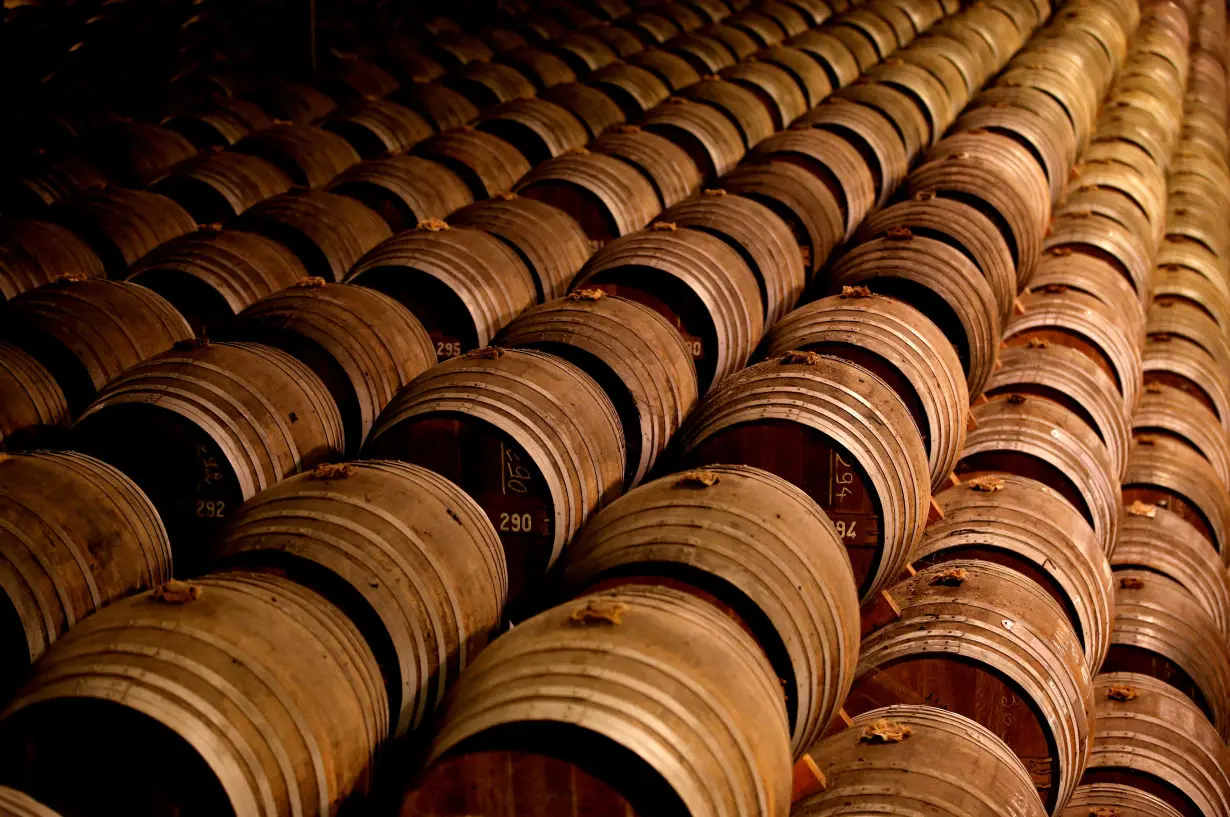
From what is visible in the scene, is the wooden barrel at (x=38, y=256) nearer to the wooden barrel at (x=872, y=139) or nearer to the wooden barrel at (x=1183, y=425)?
the wooden barrel at (x=872, y=139)

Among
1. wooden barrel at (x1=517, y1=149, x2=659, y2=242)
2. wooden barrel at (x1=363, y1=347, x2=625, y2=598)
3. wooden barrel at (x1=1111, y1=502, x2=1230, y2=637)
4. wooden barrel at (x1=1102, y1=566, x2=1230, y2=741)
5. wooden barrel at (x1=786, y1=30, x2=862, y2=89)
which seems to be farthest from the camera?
wooden barrel at (x1=786, y1=30, x2=862, y2=89)

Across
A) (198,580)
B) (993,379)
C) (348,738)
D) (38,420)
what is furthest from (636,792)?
(993,379)

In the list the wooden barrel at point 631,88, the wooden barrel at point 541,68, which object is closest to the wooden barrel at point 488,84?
the wooden barrel at point 541,68

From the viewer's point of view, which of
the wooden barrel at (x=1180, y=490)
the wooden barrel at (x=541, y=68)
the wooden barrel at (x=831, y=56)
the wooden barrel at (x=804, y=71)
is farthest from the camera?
the wooden barrel at (x=831, y=56)

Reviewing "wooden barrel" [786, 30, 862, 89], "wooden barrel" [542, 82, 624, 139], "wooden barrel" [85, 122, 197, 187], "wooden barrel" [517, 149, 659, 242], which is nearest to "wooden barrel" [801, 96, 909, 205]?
"wooden barrel" [542, 82, 624, 139]

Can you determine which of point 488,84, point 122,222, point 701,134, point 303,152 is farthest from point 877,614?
point 488,84

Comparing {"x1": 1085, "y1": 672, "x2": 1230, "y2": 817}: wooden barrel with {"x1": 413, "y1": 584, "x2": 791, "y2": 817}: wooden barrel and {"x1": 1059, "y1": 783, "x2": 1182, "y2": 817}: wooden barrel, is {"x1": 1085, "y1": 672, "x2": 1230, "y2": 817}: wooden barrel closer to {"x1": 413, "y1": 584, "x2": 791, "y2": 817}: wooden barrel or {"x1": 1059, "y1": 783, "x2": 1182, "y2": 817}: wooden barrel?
{"x1": 1059, "y1": 783, "x2": 1182, "y2": 817}: wooden barrel

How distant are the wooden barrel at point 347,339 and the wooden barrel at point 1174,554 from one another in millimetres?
4196

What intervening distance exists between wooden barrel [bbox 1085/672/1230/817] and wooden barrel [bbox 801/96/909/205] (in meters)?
4.42

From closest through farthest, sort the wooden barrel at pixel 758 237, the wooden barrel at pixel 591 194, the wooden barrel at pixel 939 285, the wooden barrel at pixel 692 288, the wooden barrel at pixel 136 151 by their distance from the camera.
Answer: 1. the wooden barrel at pixel 692 288
2. the wooden barrel at pixel 939 285
3. the wooden barrel at pixel 758 237
4. the wooden barrel at pixel 591 194
5. the wooden barrel at pixel 136 151

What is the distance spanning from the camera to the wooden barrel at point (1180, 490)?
8.41 m

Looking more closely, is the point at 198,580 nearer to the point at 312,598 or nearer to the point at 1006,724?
the point at 312,598

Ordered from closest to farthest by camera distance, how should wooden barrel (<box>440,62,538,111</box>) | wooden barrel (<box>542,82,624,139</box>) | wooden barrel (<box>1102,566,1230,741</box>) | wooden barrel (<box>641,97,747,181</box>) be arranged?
wooden barrel (<box>1102,566,1230,741</box>) < wooden barrel (<box>641,97,747,181</box>) < wooden barrel (<box>542,82,624,139</box>) < wooden barrel (<box>440,62,538,111</box>)

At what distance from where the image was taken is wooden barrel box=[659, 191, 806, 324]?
295 inches
